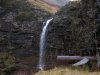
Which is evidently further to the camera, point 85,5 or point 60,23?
point 60,23

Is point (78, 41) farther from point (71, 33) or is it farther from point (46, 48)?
point (46, 48)

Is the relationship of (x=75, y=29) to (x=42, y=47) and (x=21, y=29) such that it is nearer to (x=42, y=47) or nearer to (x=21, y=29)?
(x=42, y=47)

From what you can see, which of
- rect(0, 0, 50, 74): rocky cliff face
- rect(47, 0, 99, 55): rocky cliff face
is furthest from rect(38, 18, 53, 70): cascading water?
rect(47, 0, 99, 55): rocky cliff face

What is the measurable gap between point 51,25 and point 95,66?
9.01 meters

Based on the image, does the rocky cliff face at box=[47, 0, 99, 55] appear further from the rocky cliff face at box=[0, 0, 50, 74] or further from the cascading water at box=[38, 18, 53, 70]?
the rocky cliff face at box=[0, 0, 50, 74]

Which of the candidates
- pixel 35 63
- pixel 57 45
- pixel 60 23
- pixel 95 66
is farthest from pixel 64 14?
pixel 95 66

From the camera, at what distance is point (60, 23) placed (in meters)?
30.3

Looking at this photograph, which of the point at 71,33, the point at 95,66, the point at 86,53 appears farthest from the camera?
the point at 71,33

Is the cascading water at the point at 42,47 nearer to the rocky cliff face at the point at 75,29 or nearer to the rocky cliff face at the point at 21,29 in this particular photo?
the rocky cliff face at the point at 21,29

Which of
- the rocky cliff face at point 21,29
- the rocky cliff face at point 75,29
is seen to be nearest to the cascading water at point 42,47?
the rocky cliff face at point 21,29

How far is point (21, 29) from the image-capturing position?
31812 millimetres

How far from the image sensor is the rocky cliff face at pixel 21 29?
3061 cm

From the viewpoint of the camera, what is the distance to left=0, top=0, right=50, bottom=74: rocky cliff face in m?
30.6

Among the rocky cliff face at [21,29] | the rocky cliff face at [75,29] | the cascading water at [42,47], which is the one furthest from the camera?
the rocky cliff face at [21,29]
